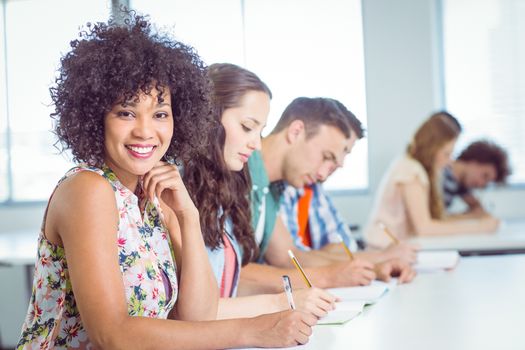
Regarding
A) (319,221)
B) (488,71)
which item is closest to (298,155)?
(319,221)

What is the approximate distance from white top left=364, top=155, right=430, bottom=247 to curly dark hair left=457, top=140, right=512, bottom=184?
1.10 meters

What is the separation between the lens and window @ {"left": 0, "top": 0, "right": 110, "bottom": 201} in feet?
21.9

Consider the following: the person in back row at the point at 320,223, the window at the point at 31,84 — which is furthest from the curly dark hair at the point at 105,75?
the window at the point at 31,84

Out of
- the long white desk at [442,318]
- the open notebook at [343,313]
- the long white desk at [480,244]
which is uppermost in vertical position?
the open notebook at [343,313]

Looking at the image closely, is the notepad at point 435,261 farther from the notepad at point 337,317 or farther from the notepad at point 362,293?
the notepad at point 337,317

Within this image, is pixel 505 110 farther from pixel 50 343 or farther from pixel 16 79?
pixel 50 343

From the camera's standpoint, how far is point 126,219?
5.12 ft

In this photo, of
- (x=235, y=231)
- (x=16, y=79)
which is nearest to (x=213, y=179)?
(x=235, y=231)

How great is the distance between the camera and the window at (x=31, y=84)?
21.9ft

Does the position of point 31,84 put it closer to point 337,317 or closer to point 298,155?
point 298,155

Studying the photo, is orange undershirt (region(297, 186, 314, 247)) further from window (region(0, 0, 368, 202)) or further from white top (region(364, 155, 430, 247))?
window (region(0, 0, 368, 202))

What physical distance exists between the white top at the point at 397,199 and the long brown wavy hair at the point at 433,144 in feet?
0.19

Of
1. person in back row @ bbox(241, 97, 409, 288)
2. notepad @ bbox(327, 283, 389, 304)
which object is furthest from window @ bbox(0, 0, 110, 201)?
notepad @ bbox(327, 283, 389, 304)

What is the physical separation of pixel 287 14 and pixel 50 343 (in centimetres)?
497
